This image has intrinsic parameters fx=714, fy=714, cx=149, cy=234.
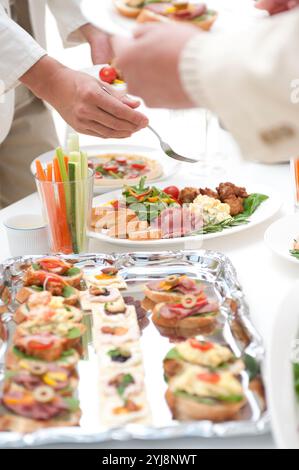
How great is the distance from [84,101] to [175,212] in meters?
0.38

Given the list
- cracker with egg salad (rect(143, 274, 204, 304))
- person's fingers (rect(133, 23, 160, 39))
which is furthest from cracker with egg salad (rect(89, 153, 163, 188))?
person's fingers (rect(133, 23, 160, 39))

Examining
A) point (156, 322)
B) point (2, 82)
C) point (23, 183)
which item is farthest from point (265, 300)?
point (23, 183)

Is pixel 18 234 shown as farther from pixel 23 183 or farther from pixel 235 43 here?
pixel 23 183

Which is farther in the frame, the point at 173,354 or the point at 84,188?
the point at 84,188

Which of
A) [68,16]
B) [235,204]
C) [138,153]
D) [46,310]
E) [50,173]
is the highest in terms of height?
[68,16]

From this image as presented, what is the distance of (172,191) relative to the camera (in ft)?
6.81

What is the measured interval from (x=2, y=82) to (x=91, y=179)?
45 cm


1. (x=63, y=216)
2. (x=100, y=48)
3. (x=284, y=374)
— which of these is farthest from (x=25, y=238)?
(x=100, y=48)

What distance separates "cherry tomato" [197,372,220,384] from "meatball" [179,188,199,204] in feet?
3.00

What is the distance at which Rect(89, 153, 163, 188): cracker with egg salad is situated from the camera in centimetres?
225

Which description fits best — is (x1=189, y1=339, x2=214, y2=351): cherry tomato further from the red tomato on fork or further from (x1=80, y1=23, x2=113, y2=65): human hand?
(x1=80, y1=23, x2=113, y2=65): human hand

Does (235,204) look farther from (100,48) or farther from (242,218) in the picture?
(100,48)

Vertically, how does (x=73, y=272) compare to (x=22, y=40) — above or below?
below

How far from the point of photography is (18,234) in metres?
1.75
